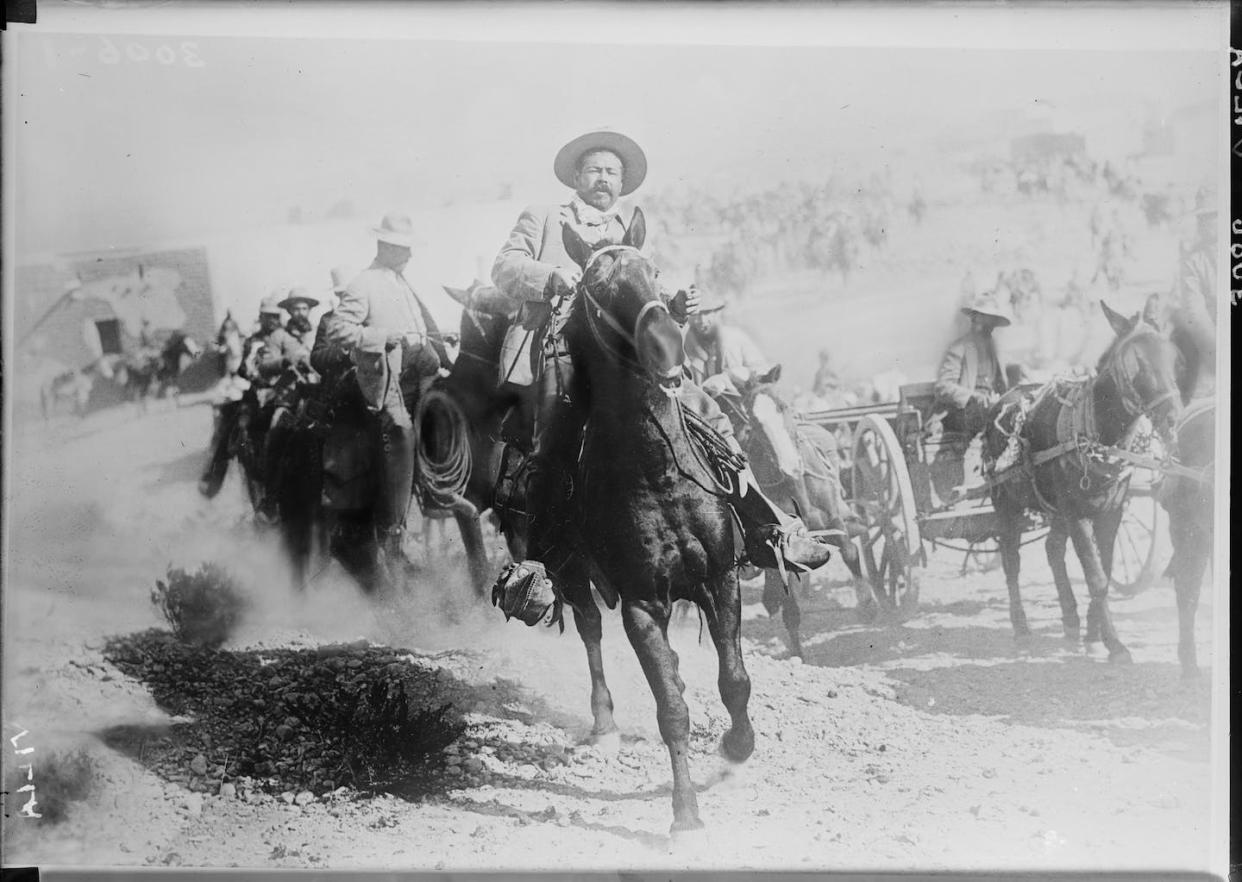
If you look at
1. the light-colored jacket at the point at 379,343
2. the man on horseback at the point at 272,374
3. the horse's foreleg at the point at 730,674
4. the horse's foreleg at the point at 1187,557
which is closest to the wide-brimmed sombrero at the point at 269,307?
the man on horseback at the point at 272,374

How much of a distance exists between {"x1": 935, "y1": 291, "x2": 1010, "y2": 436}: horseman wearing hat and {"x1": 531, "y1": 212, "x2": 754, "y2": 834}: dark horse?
1.09 meters

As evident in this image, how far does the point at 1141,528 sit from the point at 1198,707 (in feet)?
2.66

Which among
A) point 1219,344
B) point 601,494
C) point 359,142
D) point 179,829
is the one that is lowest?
point 179,829

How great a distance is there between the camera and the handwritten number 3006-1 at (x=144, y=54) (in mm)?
4352

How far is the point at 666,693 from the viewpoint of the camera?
Result: 423 cm

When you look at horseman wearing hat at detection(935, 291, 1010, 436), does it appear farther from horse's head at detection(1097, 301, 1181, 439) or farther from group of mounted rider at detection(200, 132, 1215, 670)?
horse's head at detection(1097, 301, 1181, 439)

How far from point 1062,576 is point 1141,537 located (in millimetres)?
401

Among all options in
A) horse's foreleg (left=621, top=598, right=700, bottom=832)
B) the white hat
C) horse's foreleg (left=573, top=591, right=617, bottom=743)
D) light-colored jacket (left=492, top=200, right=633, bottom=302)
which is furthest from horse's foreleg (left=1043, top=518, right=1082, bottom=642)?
the white hat

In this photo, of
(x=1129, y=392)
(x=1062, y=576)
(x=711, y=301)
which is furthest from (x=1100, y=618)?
(x=711, y=301)

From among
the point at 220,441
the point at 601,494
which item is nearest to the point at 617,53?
the point at 601,494

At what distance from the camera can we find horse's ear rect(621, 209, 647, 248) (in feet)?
14.3

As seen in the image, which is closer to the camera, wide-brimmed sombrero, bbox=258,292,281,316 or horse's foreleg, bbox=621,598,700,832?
horse's foreleg, bbox=621,598,700,832

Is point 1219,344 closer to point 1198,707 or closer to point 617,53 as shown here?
point 1198,707

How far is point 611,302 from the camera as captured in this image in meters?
4.21
